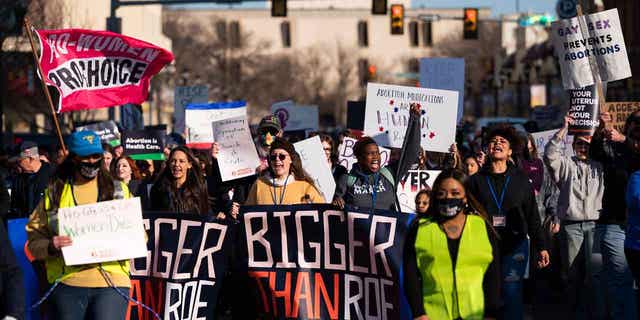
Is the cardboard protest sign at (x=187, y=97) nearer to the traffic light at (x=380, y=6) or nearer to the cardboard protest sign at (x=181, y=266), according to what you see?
the traffic light at (x=380, y=6)

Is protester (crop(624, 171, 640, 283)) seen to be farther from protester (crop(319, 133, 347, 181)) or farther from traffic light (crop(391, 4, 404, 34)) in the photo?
traffic light (crop(391, 4, 404, 34))

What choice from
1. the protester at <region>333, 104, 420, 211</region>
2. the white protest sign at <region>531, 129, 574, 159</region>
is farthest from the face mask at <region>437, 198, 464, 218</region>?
the white protest sign at <region>531, 129, 574, 159</region>

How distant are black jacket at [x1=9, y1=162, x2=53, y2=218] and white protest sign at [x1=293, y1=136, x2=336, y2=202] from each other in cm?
246

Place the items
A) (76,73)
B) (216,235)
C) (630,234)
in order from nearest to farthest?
(630,234) < (216,235) < (76,73)

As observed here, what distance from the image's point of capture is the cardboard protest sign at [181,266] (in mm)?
9117

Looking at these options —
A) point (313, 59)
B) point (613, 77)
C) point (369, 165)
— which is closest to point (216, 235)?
point (369, 165)

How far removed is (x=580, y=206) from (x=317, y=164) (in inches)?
99.1

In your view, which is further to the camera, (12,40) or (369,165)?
(12,40)

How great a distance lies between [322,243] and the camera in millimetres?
9078

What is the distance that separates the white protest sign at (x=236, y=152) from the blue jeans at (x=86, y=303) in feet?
13.9

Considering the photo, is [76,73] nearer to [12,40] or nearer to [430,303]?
[430,303]

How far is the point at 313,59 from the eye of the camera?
348 feet

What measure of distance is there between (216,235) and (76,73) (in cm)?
215

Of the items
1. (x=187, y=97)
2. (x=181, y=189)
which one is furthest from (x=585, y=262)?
(x=187, y=97)
